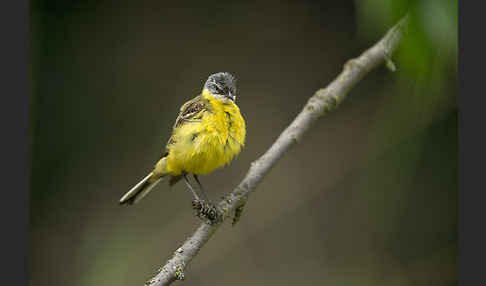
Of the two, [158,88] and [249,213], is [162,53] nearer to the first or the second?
[158,88]

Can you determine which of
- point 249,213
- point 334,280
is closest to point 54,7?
point 249,213

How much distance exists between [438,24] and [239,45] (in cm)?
164

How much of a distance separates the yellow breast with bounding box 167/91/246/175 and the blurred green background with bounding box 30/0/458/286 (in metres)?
0.85

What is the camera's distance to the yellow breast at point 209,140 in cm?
129

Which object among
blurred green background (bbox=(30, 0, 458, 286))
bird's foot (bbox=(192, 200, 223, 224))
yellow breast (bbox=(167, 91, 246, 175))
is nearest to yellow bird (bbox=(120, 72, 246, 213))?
yellow breast (bbox=(167, 91, 246, 175))

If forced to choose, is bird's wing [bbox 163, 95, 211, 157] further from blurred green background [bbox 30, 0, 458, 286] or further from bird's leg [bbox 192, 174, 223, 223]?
blurred green background [bbox 30, 0, 458, 286]

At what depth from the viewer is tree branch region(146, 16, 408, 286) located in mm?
989

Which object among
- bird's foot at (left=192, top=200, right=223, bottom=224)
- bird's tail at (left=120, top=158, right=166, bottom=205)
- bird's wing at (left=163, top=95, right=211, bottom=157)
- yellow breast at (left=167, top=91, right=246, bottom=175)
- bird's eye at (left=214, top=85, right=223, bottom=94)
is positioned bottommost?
bird's foot at (left=192, top=200, right=223, bottom=224)

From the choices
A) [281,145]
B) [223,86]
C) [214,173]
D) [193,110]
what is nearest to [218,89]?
[223,86]

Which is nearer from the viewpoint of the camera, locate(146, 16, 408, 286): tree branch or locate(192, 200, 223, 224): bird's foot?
locate(146, 16, 408, 286): tree branch

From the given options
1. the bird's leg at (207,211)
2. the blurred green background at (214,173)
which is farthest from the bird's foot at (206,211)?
→ the blurred green background at (214,173)

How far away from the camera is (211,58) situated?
7.59 feet

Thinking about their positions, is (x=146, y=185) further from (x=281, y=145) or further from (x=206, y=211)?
(x=281, y=145)

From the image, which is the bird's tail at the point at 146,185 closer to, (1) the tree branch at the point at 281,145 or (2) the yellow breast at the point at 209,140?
(2) the yellow breast at the point at 209,140
